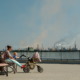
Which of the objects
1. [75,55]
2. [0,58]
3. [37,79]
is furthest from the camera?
[75,55]

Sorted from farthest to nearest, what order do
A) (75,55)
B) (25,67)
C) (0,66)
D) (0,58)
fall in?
(75,55), (25,67), (0,58), (0,66)

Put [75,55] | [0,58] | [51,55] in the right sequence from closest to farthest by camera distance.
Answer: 1. [0,58]
2. [75,55]
3. [51,55]

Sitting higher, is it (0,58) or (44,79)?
(0,58)

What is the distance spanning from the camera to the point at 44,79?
12766 millimetres

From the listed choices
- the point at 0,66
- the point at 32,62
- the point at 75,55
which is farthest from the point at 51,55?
the point at 0,66

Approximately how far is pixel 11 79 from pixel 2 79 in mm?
401

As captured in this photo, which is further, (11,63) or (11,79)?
(11,63)

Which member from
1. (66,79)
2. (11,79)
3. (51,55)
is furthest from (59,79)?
(51,55)

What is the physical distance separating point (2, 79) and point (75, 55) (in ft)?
124

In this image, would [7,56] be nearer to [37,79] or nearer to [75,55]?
[37,79]

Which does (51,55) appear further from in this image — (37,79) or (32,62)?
(37,79)

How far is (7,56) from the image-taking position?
16.0 metres

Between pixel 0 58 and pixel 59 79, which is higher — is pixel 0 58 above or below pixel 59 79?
above

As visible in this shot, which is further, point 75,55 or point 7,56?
point 75,55
